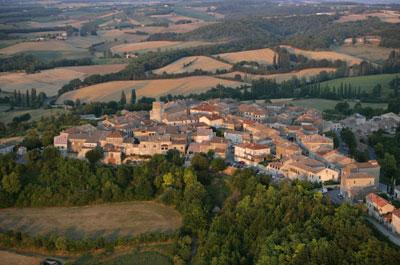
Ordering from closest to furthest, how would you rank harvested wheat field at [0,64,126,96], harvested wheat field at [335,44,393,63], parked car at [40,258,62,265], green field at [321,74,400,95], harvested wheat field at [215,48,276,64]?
parked car at [40,258,62,265] → green field at [321,74,400,95] → harvested wheat field at [0,64,126,96] → harvested wheat field at [215,48,276,64] → harvested wheat field at [335,44,393,63]

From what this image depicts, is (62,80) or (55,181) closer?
(55,181)

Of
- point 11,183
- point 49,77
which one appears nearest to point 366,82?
point 49,77

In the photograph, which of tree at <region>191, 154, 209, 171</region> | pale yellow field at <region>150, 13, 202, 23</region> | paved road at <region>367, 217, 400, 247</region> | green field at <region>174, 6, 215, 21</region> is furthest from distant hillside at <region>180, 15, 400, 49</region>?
paved road at <region>367, 217, 400, 247</region>

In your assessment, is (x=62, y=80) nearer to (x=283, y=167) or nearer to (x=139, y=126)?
(x=139, y=126)

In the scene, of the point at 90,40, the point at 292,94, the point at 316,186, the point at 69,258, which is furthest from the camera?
the point at 90,40

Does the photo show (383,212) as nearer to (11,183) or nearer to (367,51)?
(11,183)

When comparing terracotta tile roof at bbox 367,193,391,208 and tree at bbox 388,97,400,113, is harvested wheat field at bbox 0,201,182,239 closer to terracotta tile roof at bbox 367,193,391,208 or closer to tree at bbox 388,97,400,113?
terracotta tile roof at bbox 367,193,391,208

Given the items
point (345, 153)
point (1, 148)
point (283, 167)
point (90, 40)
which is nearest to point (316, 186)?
point (283, 167)
